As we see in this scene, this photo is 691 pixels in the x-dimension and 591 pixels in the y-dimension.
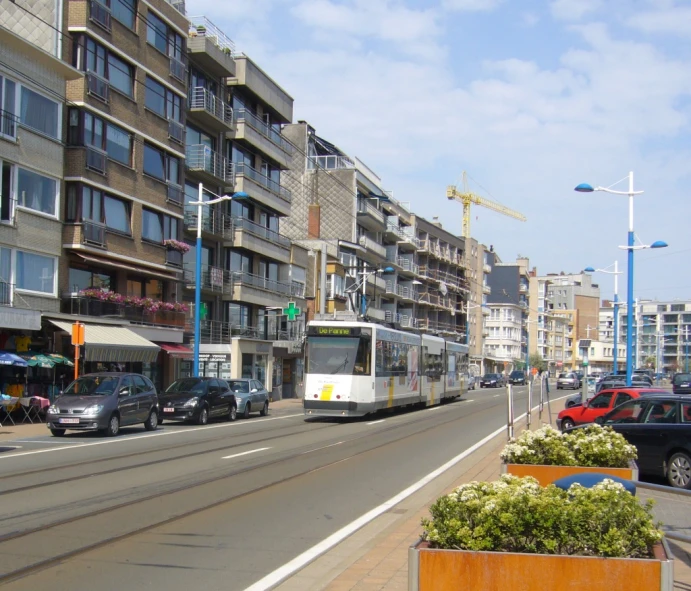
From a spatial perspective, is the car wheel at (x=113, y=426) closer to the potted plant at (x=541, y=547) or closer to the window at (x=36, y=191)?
the window at (x=36, y=191)

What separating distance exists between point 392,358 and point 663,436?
16.8 meters

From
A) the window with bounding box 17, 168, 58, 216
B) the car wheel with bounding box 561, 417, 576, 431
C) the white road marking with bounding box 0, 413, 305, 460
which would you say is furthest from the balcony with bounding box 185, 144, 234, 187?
the car wheel with bounding box 561, 417, 576, 431

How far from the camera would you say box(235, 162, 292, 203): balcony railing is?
149 ft

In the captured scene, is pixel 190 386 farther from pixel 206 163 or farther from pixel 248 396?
pixel 206 163

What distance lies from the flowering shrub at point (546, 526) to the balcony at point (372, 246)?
64.9m

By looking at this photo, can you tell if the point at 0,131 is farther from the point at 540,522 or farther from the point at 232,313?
the point at 540,522

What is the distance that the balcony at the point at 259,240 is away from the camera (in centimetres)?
4425

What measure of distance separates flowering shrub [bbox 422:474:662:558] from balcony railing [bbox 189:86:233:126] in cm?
3741

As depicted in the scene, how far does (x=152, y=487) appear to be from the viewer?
12617mm

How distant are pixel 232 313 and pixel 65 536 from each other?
123ft

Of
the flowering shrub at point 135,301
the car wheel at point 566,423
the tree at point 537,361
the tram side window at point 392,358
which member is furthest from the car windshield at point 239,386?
the tree at point 537,361

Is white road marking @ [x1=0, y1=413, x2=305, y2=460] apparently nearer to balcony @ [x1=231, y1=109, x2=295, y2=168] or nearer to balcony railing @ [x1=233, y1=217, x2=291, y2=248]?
balcony railing @ [x1=233, y1=217, x2=291, y2=248]

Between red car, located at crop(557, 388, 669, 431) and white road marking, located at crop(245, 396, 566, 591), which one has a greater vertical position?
red car, located at crop(557, 388, 669, 431)

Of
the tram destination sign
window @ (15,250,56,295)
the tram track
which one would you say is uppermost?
window @ (15,250,56,295)
